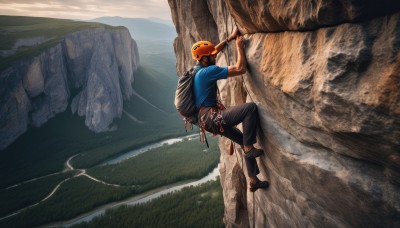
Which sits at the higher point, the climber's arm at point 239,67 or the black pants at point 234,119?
the climber's arm at point 239,67

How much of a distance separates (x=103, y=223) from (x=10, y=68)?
41256mm

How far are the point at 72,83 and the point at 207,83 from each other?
75.9 meters

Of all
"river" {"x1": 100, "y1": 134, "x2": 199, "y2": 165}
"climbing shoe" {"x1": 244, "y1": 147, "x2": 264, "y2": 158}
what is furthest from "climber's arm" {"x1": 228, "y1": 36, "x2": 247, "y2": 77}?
"river" {"x1": 100, "y1": 134, "x2": 199, "y2": 165}

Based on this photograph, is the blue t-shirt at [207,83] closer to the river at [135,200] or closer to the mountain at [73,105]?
the river at [135,200]

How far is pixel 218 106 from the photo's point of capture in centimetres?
573

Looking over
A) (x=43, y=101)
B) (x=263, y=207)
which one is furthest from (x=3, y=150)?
(x=263, y=207)

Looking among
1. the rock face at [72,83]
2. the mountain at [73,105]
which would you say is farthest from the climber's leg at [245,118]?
the rock face at [72,83]

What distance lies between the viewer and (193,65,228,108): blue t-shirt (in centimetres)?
516

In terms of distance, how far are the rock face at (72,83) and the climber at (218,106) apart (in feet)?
197

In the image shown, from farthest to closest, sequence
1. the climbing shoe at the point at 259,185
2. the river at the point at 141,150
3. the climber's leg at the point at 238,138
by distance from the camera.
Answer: the river at the point at 141,150 → the climbing shoe at the point at 259,185 → the climber's leg at the point at 238,138

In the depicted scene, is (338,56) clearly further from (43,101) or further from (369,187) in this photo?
(43,101)

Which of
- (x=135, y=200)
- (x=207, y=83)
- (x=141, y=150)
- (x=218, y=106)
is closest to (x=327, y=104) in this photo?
(x=207, y=83)

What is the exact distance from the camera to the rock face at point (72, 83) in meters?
55.2

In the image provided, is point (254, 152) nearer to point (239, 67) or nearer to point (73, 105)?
point (239, 67)
